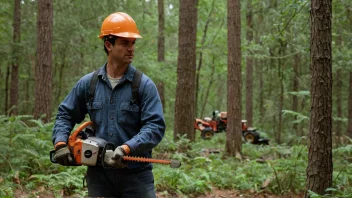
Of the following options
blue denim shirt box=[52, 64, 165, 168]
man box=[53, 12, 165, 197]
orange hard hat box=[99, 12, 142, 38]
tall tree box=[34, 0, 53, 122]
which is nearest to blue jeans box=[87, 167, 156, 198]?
man box=[53, 12, 165, 197]

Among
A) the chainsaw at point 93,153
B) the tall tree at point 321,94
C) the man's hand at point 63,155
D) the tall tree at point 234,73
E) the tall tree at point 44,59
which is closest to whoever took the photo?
the chainsaw at point 93,153

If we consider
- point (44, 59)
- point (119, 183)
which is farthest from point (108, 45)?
point (44, 59)

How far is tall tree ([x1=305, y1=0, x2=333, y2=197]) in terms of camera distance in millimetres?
4961

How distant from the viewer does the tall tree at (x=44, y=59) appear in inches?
399

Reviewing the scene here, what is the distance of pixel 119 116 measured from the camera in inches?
128

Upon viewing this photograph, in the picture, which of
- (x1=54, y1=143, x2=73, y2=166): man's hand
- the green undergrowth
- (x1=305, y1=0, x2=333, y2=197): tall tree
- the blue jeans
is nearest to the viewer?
(x1=54, y1=143, x2=73, y2=166): man's hand

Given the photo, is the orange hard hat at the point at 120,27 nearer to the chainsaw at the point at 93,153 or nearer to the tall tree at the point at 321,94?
the chainsaw at the point at 93,153

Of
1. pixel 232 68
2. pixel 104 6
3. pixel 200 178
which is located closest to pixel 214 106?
pixel 104 6

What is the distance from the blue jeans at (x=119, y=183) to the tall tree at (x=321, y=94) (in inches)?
105

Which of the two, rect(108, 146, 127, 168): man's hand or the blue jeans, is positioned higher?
rect(108, 146, 127, 168): man's hand

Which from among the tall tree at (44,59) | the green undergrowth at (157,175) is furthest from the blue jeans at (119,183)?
the tall tree at (44,59)

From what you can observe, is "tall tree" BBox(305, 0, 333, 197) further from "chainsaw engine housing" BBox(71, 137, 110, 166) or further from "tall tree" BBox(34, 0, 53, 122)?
"tall tree" BBox(34, 0, 53, 122)

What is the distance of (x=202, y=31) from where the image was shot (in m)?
21.5

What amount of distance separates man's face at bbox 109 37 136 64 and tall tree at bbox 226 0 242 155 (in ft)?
26.3
